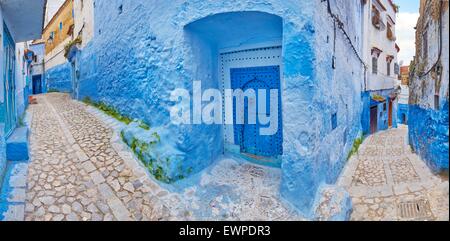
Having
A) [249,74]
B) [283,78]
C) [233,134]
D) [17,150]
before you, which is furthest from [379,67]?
[17,150]

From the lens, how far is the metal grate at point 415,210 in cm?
157

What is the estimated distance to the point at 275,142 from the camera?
3332 millimetres

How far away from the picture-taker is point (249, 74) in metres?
3.40

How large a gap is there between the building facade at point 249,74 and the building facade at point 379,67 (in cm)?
314

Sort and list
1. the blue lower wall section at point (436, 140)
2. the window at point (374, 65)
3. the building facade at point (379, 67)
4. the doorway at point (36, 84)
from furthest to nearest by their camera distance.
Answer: the doorway at point (36, 84), the window at point (374, 65), the building facade at point (379, 67), the blue lower wall section at point (436, 140)

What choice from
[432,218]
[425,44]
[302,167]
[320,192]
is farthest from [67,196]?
[425,44]

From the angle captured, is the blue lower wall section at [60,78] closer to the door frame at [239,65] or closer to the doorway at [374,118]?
the door frame at [239,65]

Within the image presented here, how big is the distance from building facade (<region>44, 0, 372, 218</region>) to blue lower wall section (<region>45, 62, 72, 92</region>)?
839cm

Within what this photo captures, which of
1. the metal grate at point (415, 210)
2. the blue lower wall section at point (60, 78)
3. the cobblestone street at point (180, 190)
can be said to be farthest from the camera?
the blue lower wall section at point (60, 78)

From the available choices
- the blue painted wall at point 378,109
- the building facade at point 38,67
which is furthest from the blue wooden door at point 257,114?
the building facade at point 38,67

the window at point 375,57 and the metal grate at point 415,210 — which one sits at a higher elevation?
the window at point 375,57

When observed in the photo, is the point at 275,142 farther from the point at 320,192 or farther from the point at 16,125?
the point at 16,125

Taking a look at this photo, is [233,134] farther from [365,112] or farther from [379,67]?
[379,67]

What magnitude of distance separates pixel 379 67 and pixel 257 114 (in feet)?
22.7
